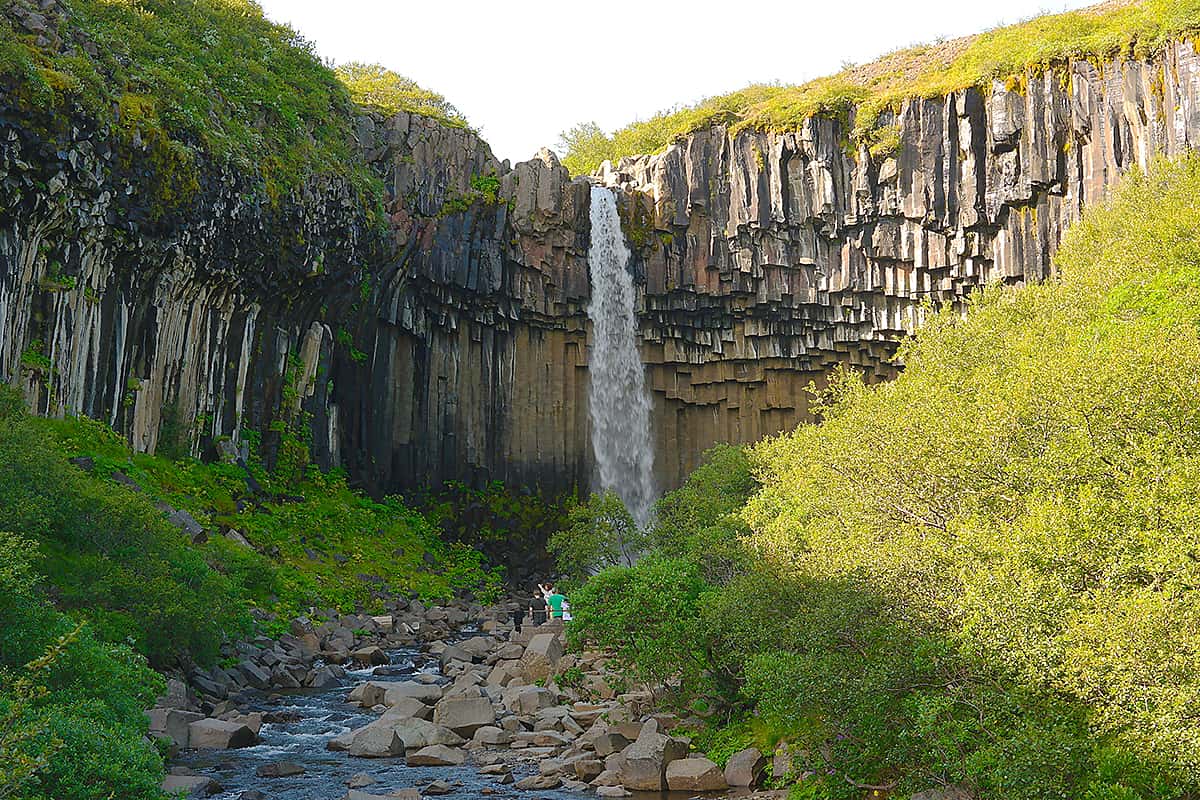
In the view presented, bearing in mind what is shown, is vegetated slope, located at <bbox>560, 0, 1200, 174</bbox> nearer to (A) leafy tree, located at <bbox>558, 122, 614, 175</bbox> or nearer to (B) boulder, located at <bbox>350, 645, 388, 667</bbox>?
(A) leafy tree, located at <bbox>558, 122, 614, 175</bbox>

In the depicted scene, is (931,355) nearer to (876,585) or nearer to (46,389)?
(876,585)

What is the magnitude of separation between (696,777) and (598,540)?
55.9 feet

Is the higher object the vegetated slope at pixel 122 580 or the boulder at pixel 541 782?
the vegetated slope at pixel 122 580

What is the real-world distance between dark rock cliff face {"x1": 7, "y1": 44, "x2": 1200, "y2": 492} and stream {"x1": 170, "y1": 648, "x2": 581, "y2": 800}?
1544 centimetres

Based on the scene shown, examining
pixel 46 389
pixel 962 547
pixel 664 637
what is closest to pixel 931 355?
pixel 664 637

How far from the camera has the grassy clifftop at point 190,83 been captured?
25766 mm

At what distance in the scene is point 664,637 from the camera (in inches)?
671

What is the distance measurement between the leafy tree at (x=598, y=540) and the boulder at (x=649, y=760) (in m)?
15.1

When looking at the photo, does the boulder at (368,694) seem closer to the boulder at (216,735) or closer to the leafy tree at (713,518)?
the boulder at (216,735)

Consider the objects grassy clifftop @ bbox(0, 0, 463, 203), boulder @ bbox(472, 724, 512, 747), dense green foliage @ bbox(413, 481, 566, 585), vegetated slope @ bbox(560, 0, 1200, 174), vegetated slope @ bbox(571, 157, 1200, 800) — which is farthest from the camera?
dense green foliage @ bbox(413, 481, 566, 585)

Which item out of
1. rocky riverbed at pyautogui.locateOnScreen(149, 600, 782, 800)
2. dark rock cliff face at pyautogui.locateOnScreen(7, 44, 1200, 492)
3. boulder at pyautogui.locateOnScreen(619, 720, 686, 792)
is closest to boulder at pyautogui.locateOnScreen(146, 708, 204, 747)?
rocky riverbed at pyautogui.locateOnScreen(149, 600, 782, 800)

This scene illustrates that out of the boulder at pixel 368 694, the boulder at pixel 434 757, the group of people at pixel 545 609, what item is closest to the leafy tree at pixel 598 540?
the group of people at pixel 545 609

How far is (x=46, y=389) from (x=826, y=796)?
23.4 metres

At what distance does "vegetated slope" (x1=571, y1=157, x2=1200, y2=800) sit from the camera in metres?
10.1
